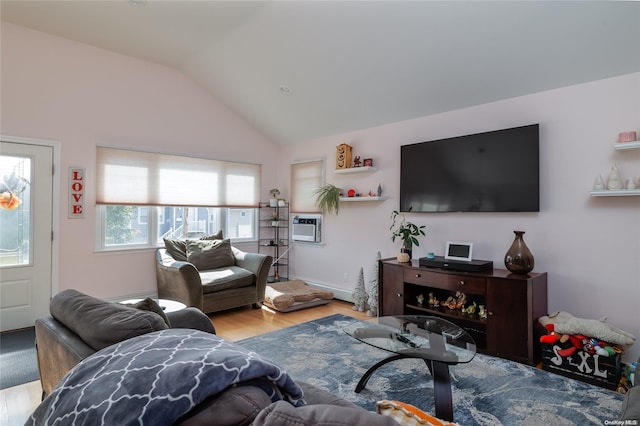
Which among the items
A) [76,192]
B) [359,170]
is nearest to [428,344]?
[359,170]

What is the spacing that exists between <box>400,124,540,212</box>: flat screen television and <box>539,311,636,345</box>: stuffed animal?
970 mm

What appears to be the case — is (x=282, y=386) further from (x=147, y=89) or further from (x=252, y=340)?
(x=147, y=89)

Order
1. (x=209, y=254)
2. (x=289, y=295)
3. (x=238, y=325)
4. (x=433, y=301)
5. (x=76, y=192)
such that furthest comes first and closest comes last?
(x=209, y=254) → (x=289, y=295) → (x=76, y=192) → (x=238, y=325) → (x=433, y=301)

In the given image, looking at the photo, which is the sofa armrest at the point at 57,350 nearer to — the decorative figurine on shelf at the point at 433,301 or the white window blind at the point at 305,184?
the decorative figurine on shelf at the point at 433,301

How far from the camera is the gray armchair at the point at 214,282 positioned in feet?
12.4

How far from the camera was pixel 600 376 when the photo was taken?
2494 mm

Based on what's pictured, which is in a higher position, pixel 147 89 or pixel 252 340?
pixel 147 89

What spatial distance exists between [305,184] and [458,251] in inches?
106

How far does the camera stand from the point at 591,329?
2.57 meters

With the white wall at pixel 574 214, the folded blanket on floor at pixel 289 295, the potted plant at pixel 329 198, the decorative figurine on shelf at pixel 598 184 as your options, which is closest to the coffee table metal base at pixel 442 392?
the white wall at pixel 574 214

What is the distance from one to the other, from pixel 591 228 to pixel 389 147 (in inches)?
89.3

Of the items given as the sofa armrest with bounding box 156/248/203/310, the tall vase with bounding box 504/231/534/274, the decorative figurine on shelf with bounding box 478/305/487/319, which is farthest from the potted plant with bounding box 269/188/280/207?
the tall vase with bounding box 504/231/534/274

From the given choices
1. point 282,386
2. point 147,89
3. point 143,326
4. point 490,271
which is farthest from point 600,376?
point 147,89

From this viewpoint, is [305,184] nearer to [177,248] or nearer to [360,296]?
[360,296]
